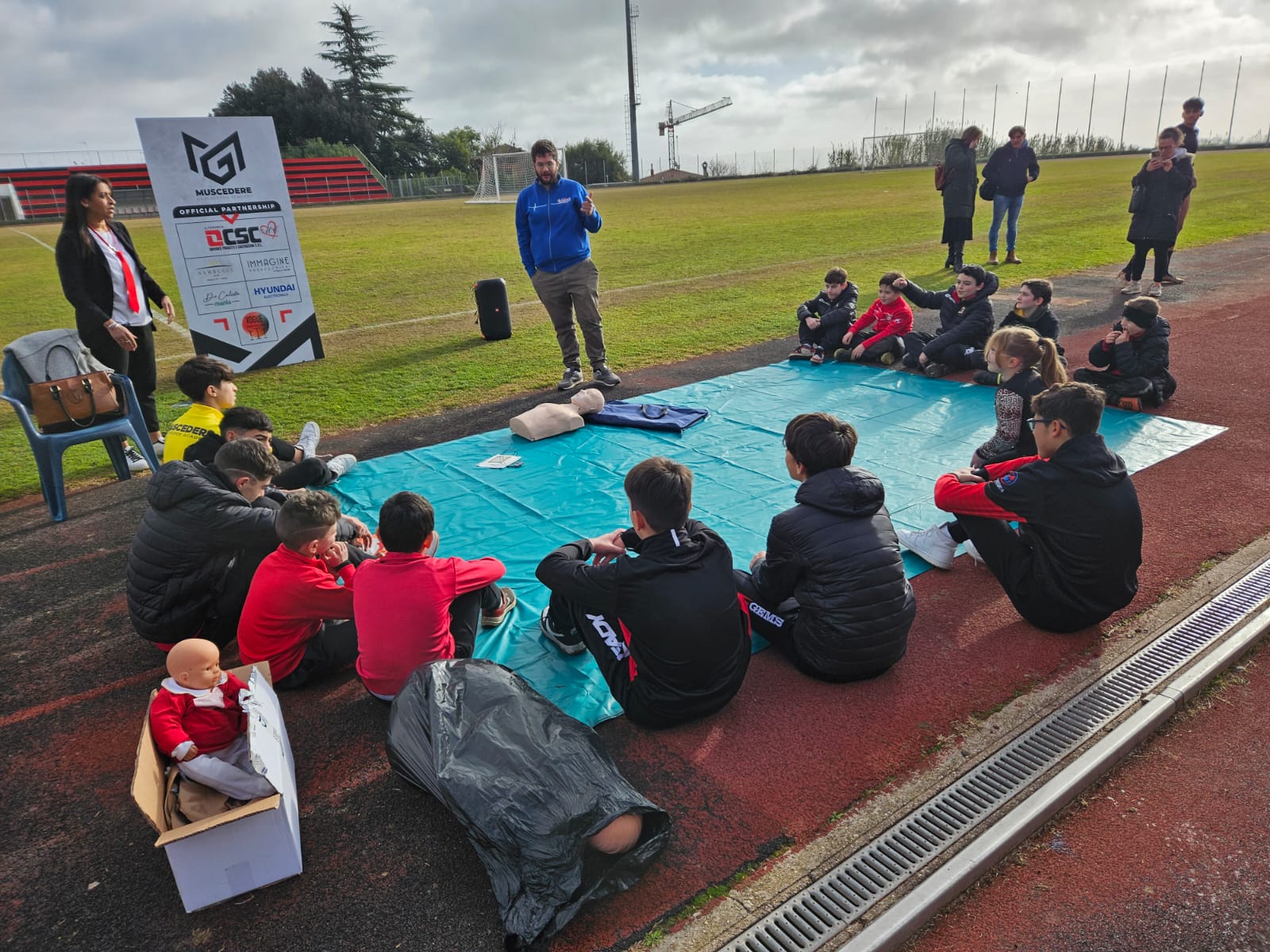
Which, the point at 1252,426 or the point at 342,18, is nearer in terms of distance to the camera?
the point at 1252,426

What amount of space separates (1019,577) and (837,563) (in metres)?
1.18

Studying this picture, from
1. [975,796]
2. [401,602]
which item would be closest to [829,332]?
[975,796]

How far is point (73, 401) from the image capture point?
19.3 feet

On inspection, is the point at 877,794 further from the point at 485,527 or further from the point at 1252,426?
the point at 1252,426

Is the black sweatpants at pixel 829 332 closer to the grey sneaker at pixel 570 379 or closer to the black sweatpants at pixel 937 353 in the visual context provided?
the black sweatpants at pixel 937 353

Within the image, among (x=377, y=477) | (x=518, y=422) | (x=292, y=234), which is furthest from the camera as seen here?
(x=292, y=234)

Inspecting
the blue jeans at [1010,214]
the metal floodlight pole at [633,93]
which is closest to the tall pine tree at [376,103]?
the metal floodlight pole at [633,93]

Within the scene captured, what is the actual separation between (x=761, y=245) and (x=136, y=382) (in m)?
15.9

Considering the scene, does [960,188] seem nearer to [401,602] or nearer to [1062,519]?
[1062,519]

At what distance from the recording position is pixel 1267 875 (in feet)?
8.56

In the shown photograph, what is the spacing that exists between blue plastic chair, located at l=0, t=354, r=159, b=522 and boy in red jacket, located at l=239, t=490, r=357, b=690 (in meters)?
3.30

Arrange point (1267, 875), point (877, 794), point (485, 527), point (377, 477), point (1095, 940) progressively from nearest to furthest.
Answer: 1. point (1095, 940)
2. point (1267, 875)
3. point (877, 794)
4. point (485, 527)
5. point (377, 477)

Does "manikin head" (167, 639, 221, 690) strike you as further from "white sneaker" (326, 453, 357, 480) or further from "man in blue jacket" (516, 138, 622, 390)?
"man in blue jacket" (516, 138, 622, 390)

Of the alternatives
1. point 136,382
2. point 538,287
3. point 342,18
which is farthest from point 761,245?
point 342,18
